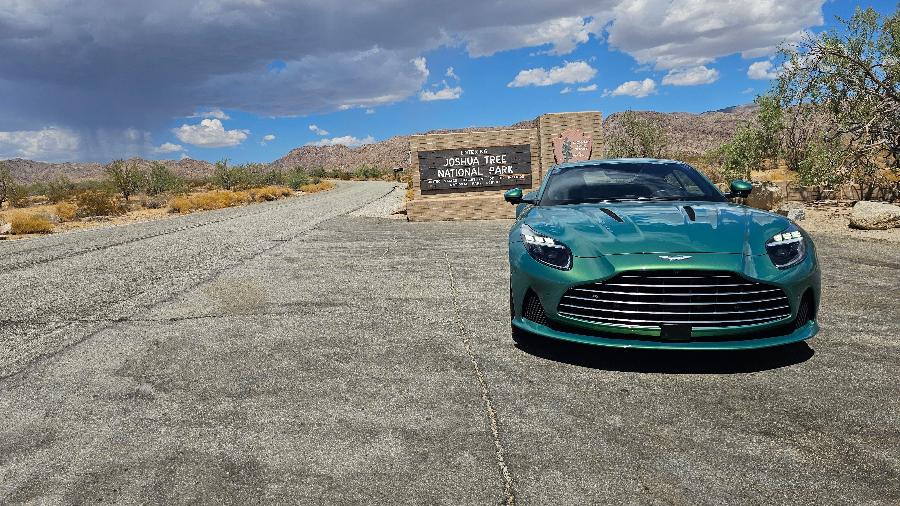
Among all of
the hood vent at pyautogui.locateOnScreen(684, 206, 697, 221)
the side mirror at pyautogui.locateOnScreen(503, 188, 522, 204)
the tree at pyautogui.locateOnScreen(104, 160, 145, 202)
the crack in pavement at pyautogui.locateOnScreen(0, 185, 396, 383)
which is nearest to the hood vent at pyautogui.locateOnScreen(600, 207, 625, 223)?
the hood vent at pyautogui.locateOnScreen(684, 206, 697, 221)

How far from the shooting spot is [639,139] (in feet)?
108

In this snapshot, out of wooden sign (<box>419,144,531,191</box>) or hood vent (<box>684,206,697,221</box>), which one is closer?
hood vent (<box>684,206,697,221</box>)

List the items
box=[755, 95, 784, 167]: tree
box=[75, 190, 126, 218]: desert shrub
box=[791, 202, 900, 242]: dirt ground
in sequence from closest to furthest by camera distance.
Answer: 1. box=[791, 202, 900, 242]: dirt ground
2. box=[75, 190, 126, 218]: desert shrub
3. box=[755, 95, 784, 167]: tree

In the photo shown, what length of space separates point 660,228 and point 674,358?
36.1 inches

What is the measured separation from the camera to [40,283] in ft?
24.9

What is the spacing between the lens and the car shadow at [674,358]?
3.74 m

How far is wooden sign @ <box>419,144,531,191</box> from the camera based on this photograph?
1712 centimetres

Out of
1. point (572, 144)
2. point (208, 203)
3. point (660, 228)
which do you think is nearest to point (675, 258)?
point (660, 228)

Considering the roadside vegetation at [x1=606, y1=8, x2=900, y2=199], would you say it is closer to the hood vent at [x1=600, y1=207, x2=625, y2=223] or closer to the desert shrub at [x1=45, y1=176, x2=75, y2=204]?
the hood vent at [x1=600, y1=207, x2=625, y2=223]

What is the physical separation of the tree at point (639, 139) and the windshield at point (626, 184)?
28.5 metres

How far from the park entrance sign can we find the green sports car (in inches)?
501

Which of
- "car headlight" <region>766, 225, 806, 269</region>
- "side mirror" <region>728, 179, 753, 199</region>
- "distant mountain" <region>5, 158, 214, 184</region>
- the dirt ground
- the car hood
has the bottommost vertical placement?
the dirt ground

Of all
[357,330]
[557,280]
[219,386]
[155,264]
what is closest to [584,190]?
[557,280]

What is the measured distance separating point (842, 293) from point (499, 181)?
11917mm
